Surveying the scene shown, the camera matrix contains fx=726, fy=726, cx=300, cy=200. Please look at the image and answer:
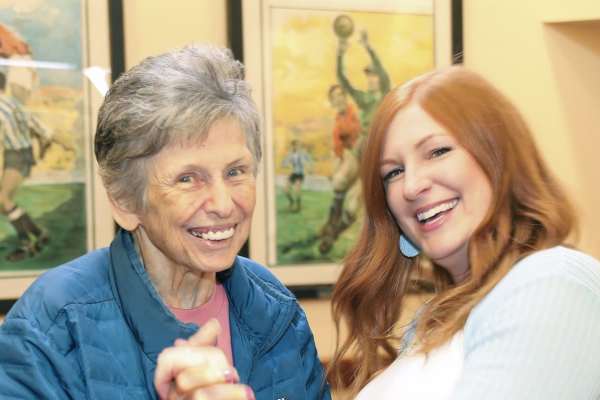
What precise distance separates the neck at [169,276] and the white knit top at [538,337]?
0.57 metres

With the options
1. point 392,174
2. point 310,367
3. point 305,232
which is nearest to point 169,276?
point 310,367

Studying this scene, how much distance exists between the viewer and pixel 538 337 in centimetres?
116

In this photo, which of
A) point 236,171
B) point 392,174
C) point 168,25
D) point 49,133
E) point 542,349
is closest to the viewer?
point 542,349

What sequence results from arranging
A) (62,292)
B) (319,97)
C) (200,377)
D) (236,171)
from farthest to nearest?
1. (319,97)
2. (236,171)
3. (62,292)
4. (200,377)

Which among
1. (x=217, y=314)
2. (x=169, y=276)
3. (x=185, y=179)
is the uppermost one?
(x=185, y=179)

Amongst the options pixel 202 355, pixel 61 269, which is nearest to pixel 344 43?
pixel 61 269

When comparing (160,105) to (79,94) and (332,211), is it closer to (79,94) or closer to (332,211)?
(79,94)

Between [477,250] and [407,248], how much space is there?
1.16ft

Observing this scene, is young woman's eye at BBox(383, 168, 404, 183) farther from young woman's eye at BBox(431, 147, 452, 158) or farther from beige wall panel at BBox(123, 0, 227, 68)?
beige wall panel at BBox(123, 0, 227, 68)

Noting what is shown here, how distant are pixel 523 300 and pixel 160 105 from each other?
734 mm

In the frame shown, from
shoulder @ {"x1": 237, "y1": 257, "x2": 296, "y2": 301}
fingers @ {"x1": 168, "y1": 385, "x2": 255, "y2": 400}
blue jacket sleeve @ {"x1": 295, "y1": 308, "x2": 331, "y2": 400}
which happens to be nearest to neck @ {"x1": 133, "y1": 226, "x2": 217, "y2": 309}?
shoulder @ {"x1": 237, "y1": 257, "x2": 296, "y2": 301}

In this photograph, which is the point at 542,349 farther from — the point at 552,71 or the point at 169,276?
the point at 552,71

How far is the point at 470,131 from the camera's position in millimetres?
1440

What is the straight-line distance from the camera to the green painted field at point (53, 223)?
2.34m
